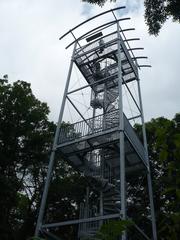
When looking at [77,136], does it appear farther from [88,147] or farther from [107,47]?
[107,47]

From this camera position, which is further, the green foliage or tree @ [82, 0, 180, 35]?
tree @ [82, 0, 180, 35]

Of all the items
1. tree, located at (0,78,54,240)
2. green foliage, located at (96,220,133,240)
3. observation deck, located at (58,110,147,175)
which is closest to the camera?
green foliage, located at (96,220,133,240)

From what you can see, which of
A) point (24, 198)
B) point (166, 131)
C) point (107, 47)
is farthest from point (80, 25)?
point (166, 131)

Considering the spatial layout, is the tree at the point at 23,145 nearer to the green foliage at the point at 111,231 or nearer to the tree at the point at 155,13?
the tree at the point at 155,13

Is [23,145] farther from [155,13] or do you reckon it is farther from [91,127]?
[155,13]

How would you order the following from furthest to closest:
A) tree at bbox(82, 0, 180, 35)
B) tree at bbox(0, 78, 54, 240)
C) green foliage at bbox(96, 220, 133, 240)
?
tree at bbox(0, 78, 54, 240) < tree at bbox(82, 0, 180, 35) < green foliage at bbox(96, 220, 133, 240)

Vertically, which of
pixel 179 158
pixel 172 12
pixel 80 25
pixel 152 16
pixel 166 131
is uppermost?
pixel 80 25

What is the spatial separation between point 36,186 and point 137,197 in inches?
215

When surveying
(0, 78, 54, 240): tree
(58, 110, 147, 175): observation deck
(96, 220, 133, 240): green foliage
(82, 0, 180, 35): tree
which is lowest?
(96, 220, 133, 240): green foliage

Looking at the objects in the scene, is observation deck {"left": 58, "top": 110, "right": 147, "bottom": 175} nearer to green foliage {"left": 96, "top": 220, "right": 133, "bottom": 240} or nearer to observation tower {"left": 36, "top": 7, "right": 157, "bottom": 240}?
observation tower {"left": 36, "top": 7, "right": 157, "bottom": 240}

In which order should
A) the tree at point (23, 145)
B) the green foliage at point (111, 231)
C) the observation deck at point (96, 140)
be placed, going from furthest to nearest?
the tree at point (23, 145) < the observation deck at point (96, 140) < the green foliage at point (111, 231)

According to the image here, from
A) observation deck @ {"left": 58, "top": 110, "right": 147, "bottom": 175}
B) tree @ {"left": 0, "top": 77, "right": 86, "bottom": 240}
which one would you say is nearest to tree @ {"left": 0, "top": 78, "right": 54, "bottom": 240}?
tree @ {"left": 0, "top": 77, "right": 86, "bottom": 240}

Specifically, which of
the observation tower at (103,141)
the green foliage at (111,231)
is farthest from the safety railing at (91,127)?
the green foliage at (111,231)

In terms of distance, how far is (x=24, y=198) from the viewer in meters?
19.2
